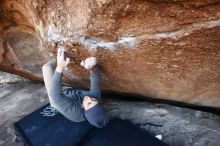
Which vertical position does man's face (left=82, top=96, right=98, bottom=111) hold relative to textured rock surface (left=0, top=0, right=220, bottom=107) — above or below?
below

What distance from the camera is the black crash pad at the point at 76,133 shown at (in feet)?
8.66

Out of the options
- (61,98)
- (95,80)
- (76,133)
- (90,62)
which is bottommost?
(76,133)

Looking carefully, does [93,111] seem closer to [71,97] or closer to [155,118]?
[71,97]

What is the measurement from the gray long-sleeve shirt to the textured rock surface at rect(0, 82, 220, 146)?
1.71 ft

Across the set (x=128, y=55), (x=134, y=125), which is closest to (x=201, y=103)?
(x=134, y=125)

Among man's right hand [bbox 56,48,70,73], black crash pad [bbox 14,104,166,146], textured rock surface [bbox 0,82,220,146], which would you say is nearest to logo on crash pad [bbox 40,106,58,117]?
black crash pad [bbox 14,104,166,146]

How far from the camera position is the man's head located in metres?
2.63

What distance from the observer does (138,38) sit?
223 cm

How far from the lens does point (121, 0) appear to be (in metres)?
1.95

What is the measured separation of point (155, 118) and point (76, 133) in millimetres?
798

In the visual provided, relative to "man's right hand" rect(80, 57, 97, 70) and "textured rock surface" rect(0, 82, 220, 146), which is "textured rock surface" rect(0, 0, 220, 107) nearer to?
"man's right hand" rect(80, 57, 97, 70)

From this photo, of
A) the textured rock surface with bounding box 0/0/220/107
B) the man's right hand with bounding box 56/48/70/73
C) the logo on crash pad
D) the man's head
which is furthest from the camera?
the logo on crash pad

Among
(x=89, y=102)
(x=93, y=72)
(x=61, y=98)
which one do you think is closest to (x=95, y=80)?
(x=93, y=72)

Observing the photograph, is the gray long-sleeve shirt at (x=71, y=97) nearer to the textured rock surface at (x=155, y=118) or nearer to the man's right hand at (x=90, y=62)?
the man's right hand at (x=90, y=62)
